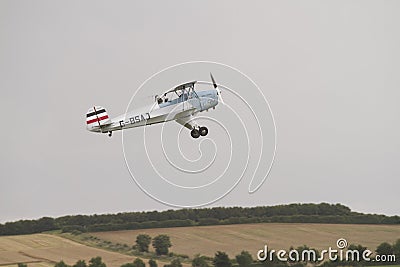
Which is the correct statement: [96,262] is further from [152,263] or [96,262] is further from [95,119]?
[95,119]

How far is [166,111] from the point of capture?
106 feet

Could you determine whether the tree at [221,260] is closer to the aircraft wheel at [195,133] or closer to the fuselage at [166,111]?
the fuselage at [166,111]

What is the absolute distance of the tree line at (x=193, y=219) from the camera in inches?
2714

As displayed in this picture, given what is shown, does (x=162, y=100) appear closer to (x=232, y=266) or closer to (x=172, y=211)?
(x=232, y=266)

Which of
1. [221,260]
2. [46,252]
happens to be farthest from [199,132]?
[46,252]

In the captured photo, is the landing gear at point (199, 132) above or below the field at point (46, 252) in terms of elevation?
above

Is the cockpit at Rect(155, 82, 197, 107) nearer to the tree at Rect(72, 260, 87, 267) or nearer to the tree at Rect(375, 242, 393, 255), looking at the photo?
the tree at Rect(72, 260, 87, 267)

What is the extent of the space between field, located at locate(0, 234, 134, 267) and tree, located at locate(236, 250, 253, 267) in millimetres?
7572

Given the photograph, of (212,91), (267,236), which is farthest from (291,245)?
(212,91)

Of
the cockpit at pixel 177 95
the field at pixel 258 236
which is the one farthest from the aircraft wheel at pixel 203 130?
the field at pixel 258 236

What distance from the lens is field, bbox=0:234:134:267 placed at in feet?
184

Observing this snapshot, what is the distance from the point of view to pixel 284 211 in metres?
76.6

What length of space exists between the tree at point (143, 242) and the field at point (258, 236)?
1.99ft

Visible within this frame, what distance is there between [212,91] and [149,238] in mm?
30905
